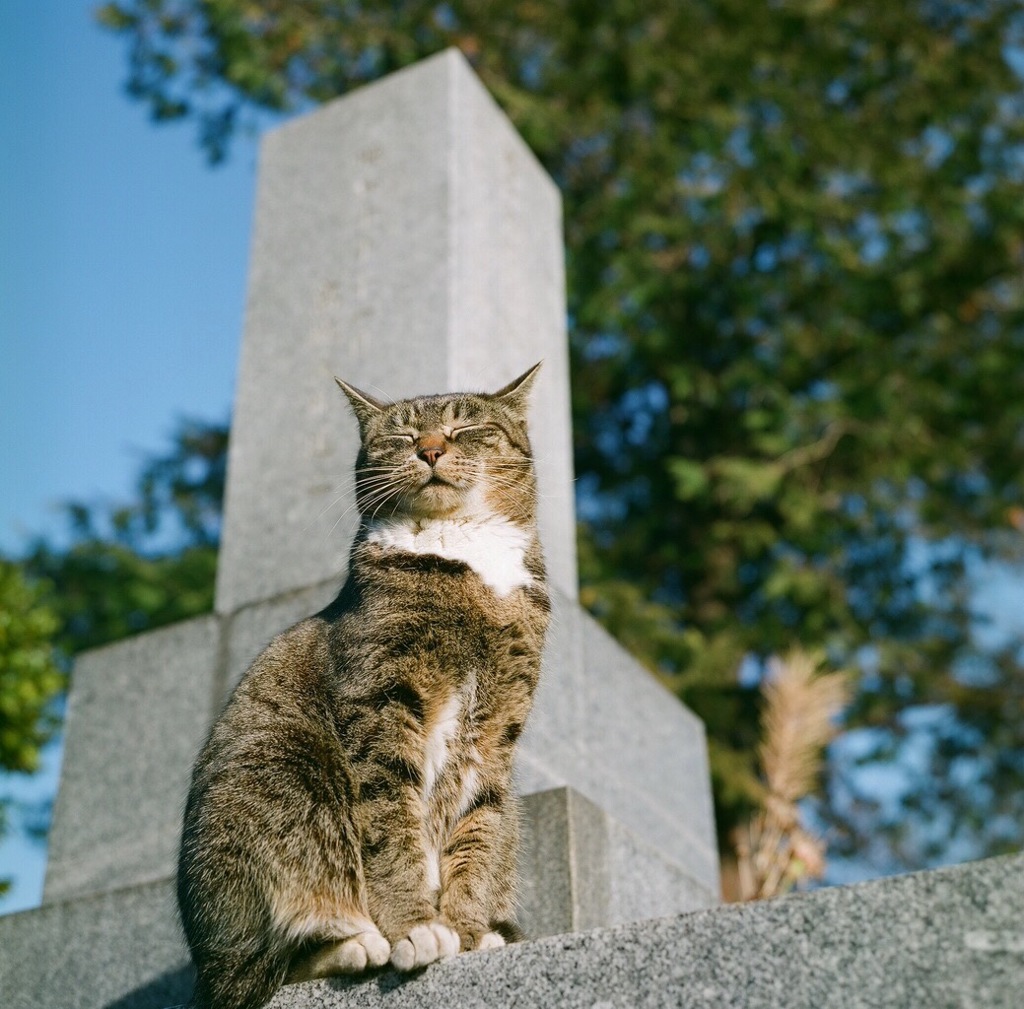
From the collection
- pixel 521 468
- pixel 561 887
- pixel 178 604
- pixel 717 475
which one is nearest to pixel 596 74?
pixel 717 475

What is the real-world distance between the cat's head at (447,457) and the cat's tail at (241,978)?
3.74ft

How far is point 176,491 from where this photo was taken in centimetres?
1033

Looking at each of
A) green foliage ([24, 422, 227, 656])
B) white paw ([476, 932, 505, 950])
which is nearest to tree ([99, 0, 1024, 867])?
green foliage ([24, 422, 227, 656])

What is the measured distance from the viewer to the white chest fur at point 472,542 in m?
2.87

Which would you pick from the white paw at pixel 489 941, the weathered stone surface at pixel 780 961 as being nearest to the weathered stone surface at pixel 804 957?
the weathered stone surface at pixel 780 961

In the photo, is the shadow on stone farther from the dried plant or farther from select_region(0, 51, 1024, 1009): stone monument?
the dried plant

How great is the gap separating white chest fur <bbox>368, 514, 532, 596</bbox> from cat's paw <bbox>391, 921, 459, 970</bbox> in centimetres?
88

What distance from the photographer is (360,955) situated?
2.22 meters

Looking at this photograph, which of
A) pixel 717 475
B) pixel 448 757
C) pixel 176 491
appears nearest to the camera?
pixel 448 757

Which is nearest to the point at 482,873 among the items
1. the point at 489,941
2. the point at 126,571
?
the point at 489,941

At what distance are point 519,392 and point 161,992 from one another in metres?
2.09

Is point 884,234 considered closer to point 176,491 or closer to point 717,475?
point 717,475

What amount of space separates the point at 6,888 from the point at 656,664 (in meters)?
4.77

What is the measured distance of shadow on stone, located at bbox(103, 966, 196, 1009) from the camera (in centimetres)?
326
